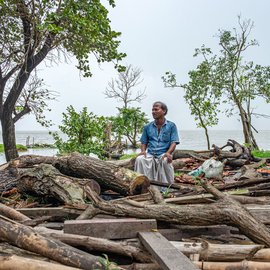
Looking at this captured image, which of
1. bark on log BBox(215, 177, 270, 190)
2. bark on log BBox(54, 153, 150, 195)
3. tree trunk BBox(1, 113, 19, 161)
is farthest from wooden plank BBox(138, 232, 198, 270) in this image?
tree trunk BBox(1, 113, 19, 161)

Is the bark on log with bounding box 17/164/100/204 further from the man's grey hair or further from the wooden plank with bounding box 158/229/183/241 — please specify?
the man's grey hair

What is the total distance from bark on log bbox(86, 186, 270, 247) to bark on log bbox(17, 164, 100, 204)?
4.18 feet

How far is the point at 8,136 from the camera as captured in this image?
13.2 metres

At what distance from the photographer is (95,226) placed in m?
3.22

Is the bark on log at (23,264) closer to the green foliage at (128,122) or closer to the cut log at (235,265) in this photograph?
the cut log at (235,265)

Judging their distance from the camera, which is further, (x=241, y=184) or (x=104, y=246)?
(x=241, y=184)

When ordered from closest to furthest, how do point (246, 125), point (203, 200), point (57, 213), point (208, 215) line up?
point (208, 215) → point (57, 213) → point (203, 200) → point (246, 125)

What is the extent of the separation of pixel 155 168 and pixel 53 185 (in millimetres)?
2289

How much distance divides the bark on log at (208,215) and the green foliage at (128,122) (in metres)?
23.4

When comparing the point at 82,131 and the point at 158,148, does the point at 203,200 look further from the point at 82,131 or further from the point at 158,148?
the point at 82,131

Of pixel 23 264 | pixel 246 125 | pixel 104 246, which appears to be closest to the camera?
pixel 23 264

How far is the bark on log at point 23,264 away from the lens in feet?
7.85

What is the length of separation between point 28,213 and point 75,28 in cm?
849

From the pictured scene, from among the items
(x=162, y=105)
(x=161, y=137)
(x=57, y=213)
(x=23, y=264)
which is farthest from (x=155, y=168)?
(x=23, y=264)
